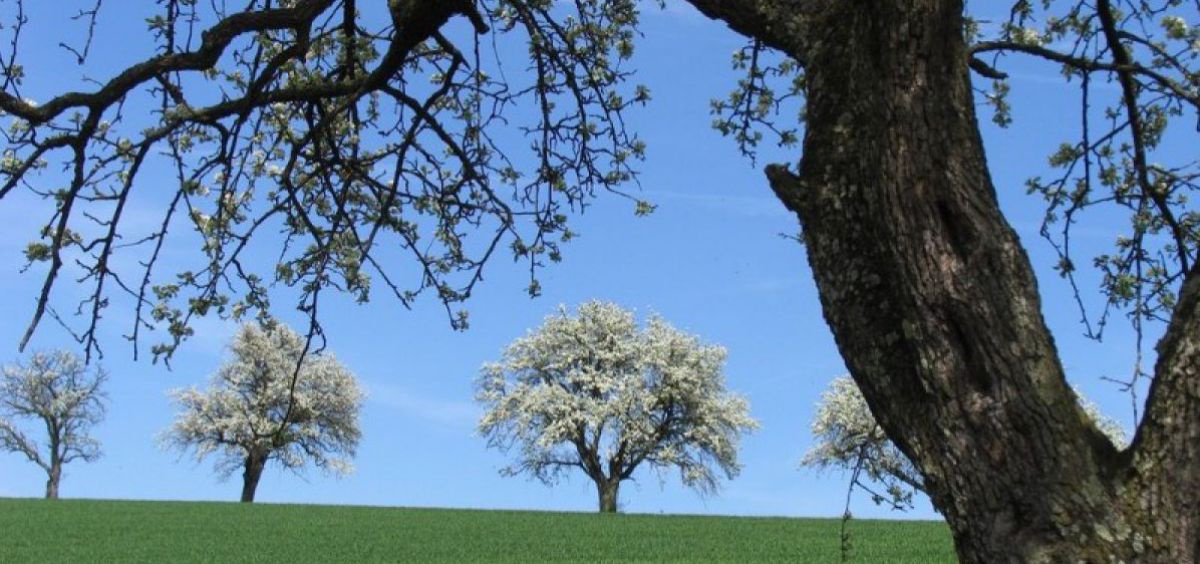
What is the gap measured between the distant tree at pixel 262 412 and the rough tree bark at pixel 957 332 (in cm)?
4789

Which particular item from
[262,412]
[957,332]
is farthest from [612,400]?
[957,332]

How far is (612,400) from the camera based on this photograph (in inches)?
1769

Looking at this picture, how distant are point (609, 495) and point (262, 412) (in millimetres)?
17284

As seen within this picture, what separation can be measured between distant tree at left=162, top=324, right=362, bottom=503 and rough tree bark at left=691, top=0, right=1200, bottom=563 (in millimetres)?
47894

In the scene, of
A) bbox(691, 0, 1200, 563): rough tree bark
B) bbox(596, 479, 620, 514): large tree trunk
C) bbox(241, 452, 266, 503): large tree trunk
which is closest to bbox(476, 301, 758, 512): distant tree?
bbox(596, 479, 620, 514): large tree trunk

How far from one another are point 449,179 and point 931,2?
4786 millimetres

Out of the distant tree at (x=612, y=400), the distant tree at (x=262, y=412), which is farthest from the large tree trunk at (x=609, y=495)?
the distant tree at (x=262, y=412)

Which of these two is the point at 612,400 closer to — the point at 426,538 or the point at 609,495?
the point at 609,495

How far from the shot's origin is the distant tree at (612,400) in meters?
45.2

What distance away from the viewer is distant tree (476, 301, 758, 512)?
148 ft

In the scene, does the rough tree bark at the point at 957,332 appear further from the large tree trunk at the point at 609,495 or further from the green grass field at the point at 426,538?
the large tree trunk at the point at 609,495

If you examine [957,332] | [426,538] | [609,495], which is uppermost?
[609,495]

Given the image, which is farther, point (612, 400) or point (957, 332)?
point (612, 400)

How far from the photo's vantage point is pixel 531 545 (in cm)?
2262
